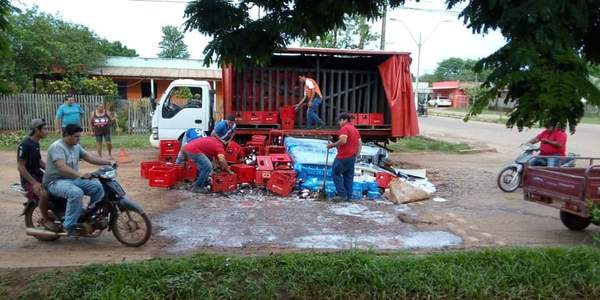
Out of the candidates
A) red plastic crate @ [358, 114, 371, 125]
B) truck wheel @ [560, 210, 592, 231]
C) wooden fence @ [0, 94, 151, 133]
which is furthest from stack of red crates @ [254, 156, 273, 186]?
wooden fence @ [0, 94, 151, 133]

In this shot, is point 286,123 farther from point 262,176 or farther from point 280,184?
point 280,184

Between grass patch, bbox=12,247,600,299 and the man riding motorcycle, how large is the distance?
144 cm

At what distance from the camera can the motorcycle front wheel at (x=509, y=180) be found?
10398 mm

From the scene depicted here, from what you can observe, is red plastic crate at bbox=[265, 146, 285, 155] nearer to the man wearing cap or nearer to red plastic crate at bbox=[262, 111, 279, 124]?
red plastic crate at bbox=[262, 111, 279, 124]

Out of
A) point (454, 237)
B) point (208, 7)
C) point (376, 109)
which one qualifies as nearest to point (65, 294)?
point (208, 7)

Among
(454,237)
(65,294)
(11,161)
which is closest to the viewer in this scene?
(65,294)

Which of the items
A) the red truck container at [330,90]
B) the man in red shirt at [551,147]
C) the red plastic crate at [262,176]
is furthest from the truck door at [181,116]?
the man in red shirt at [551,147]

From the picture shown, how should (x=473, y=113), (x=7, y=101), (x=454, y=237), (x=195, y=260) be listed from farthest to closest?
1. (x=7, y=101)
2. (x=454, y=237)
3. (x=195, y=260)
4. (x=473, y=113)

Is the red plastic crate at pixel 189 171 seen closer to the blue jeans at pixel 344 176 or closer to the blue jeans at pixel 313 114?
the blue jeans at pixel 344 176

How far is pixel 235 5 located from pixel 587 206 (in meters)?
5.08

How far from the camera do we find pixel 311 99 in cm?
1248

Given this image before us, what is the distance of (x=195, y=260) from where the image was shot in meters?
5.02

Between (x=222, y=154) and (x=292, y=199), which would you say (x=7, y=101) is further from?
(x=292, y=199)

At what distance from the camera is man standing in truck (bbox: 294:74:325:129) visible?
40.6 ft
